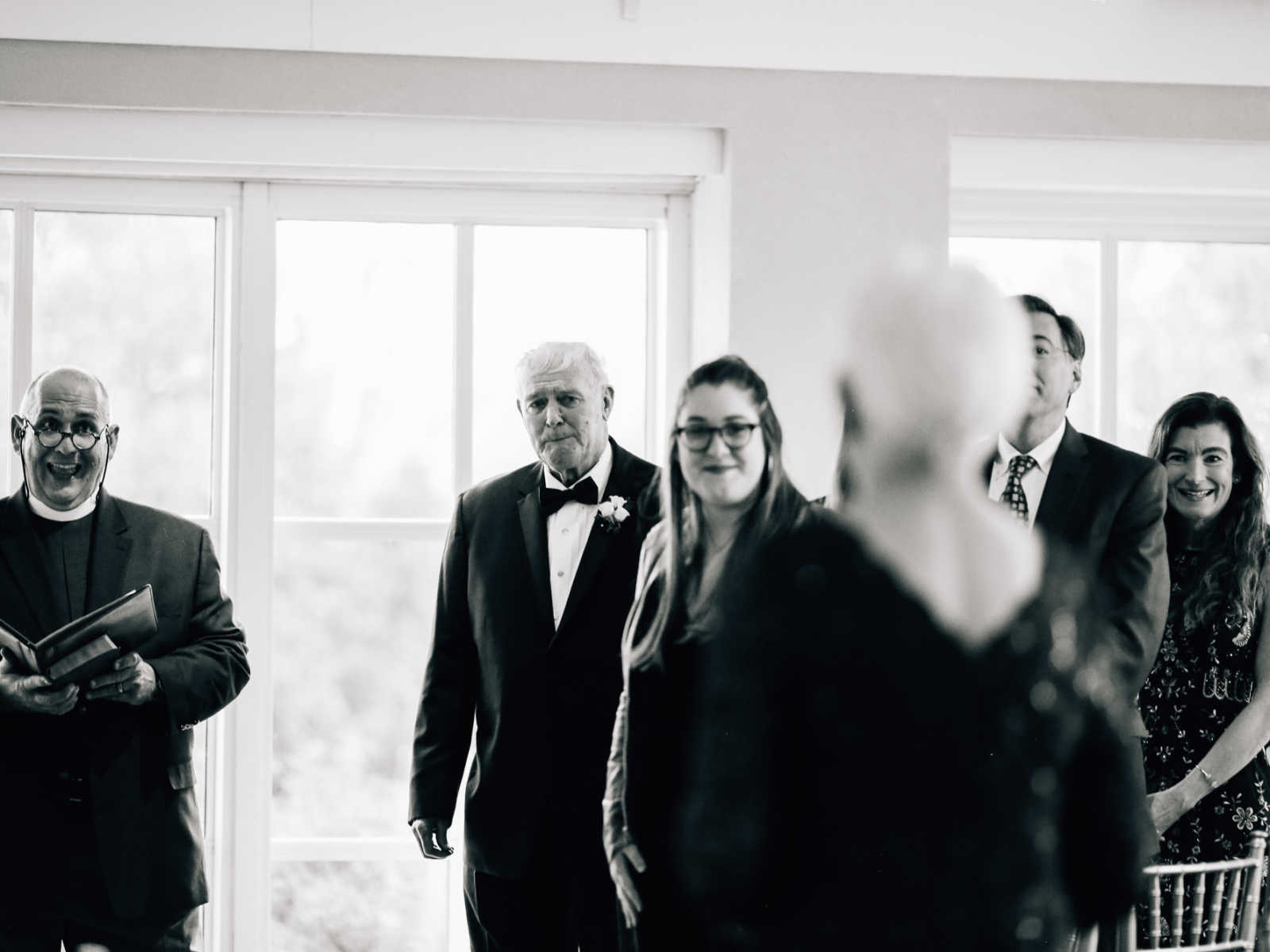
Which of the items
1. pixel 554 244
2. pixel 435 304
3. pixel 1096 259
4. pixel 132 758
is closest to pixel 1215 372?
pixel 1096 259

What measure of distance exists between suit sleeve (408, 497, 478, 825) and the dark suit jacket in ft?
1.27

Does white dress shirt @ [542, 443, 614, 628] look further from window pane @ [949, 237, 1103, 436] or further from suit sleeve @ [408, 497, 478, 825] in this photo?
window pane @ [949, 237, 1103, 436]

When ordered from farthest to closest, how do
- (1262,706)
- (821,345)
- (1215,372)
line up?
1. (1215,372)
2. (821,345)
3. (1262,706)

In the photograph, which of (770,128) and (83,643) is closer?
(83,643)

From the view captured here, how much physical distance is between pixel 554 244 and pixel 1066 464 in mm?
1307

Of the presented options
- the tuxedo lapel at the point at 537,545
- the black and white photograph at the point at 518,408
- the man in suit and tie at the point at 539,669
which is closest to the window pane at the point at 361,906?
the black and white photograph at the point at 518,408

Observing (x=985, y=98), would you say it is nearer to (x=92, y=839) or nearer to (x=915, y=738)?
(x=915, y=738)

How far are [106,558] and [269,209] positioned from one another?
93 cm

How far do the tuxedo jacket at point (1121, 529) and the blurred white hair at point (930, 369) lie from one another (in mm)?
1132

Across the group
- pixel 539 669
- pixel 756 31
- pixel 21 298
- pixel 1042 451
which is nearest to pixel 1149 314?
pixel 1042 451

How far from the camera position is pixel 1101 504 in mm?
2184

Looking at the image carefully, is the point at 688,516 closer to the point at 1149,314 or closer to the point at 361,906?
the point at 361,906

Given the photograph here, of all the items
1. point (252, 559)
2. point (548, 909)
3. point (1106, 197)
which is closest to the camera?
point (548, 909)

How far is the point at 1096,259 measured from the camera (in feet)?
10.1
